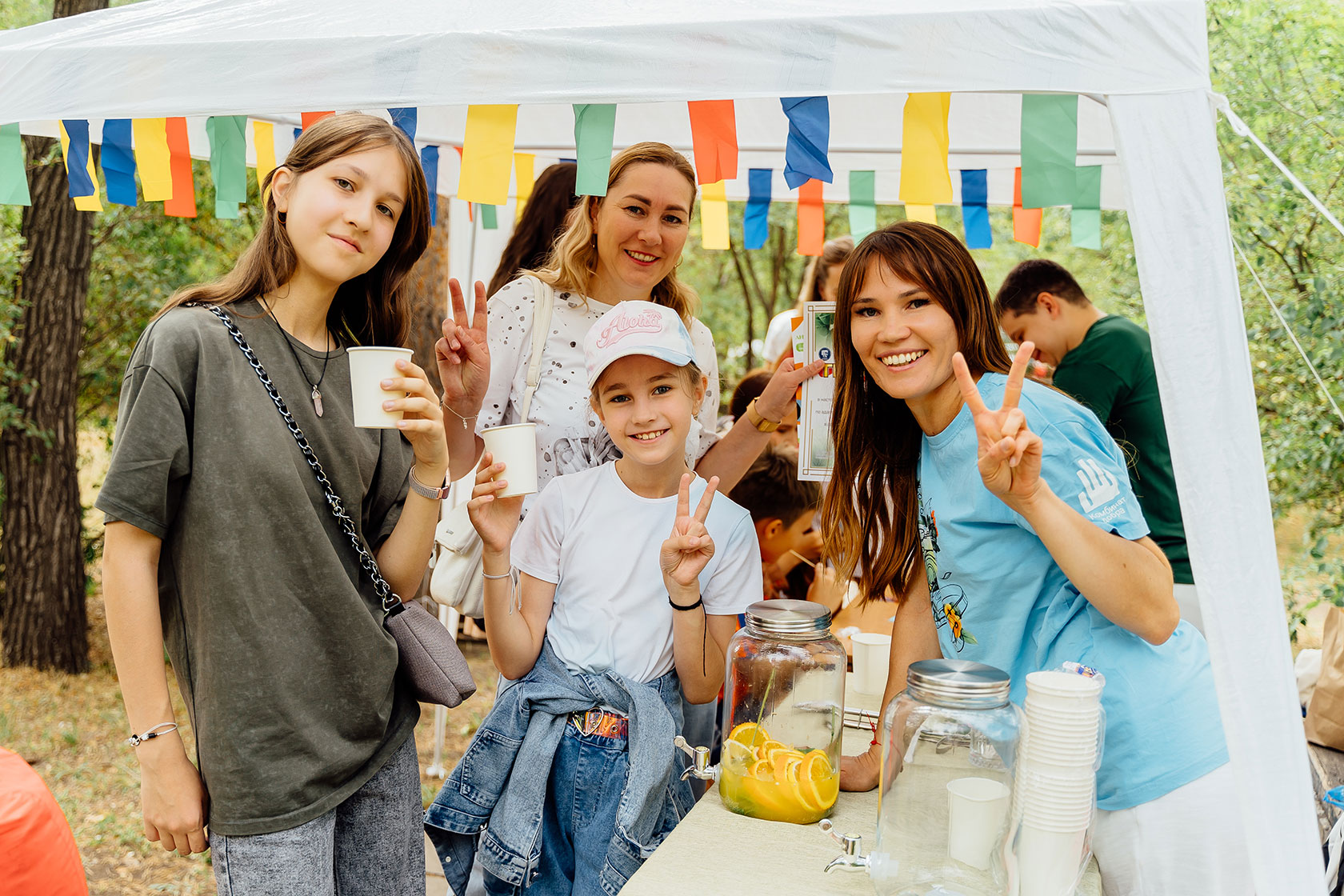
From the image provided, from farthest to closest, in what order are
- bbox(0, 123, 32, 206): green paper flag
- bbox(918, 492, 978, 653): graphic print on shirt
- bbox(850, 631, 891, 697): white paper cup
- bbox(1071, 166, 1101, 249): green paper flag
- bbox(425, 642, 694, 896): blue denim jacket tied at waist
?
bbox(1071, 166, 1101, 249): green paper flag → bbox(850, 631, 891, 697): white paper cup → bbox(0, 123, 32, 206): green paper flag → bbox(425, 642, 694, 896): blue denim jacket tied at waist → bbox(918, 492, 978, 653): graphic print on shirt

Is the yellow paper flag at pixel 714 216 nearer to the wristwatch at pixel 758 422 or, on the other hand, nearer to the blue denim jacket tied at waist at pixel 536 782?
the wristwatch at pixel 758 422

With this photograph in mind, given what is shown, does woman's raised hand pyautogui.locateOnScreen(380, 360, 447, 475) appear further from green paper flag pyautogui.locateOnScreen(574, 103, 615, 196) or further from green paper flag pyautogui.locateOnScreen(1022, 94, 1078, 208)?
green paper flag pyautogui.locateOnScreen(1022, 94, 1078, 208)

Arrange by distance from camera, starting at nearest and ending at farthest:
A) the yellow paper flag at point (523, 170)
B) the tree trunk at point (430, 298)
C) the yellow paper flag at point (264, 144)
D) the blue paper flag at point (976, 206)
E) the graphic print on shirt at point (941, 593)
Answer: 1. the graphic print on shirt at point (941, 593)
2. the yellow paper flag at point (264, 144)
3. the blue paper flag at point (976, 206)
4. the yellow paper flag at point (523, 170)
5. the tree trunk at point (430, 298)

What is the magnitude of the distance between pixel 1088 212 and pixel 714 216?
1596mm

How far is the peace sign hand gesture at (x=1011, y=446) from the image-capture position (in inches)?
57.1

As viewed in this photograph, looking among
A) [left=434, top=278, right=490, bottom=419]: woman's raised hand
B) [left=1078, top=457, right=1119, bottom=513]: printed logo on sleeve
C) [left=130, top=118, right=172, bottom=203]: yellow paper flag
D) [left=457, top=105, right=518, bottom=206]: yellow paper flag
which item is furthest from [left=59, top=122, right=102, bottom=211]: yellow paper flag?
[left=1078, top=457, right=1119, bottom=513]: printed logo on sleeve

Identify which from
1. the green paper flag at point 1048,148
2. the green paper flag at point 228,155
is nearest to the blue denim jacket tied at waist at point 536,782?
the green paper flag at point 1048,148

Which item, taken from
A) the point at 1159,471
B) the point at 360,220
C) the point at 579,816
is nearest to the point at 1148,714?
the point at 579,816

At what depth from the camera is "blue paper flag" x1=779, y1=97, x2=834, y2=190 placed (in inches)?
71.0

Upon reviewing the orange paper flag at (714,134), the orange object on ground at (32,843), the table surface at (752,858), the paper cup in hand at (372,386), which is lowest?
the orange object on ground at (32,843)

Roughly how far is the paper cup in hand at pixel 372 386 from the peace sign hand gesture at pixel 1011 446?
3.17 feet

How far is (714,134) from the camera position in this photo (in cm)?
193

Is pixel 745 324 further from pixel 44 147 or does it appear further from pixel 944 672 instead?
pixel 944 672

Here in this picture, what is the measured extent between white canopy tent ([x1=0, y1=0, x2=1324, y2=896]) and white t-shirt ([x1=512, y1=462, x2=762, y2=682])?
905mm
